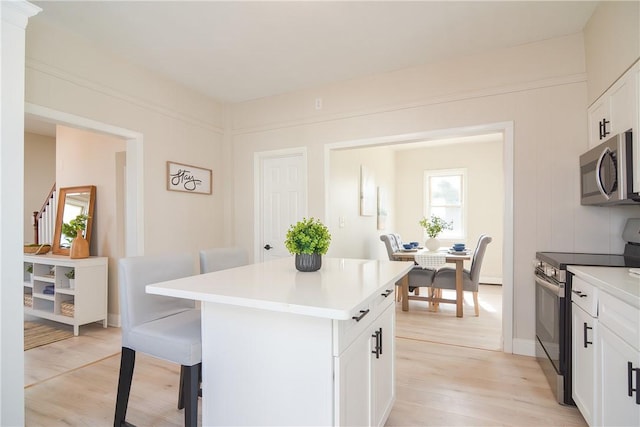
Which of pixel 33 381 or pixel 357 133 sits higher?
pixel 357 133

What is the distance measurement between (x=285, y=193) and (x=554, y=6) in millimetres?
3076

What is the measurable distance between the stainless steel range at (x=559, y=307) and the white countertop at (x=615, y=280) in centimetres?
12

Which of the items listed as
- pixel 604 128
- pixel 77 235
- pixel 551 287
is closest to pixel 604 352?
pixel 551 287

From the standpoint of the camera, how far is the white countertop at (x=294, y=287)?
46.1 inches

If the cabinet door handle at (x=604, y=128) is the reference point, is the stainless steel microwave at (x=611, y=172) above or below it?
below

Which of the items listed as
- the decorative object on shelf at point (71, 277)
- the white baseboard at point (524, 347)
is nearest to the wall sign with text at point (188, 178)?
the decorative object on shelf at point (71, 277)

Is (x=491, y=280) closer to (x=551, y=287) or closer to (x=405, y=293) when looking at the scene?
(x=405, y=293)

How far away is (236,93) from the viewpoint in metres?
4.08

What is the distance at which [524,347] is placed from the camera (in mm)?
2951

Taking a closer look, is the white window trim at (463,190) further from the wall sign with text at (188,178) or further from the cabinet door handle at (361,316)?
the cabinet door handle at (361,316)

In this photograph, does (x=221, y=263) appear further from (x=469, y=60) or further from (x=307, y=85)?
(x=469, y=60)

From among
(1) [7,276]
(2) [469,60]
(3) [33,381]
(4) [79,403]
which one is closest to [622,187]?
(2) [469,60]

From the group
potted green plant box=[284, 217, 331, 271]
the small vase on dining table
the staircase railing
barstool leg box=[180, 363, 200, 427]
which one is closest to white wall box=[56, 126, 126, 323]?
the staircase railing

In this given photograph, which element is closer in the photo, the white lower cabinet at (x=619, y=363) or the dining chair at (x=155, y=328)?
the white lower cabinet at (x=619, y=363)
